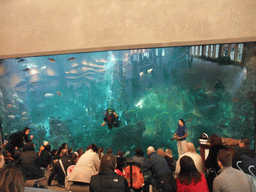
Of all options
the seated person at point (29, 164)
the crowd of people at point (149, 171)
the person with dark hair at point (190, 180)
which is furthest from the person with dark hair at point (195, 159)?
the seated person at point (29, 164)

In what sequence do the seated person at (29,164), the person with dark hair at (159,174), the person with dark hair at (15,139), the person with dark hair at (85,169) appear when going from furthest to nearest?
the person with dark hair at (15,139)
the seated person at (29,164)
the person with dark hair at (85,169)
the person with dark hair at (159,174)

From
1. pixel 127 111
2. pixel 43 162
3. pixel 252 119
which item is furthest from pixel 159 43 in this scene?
pixel 127 111

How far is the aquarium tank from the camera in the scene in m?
7.20

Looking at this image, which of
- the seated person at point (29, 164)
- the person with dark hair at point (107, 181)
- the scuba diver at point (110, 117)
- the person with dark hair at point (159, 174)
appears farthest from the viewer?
the scuba diver at point (110, 117)

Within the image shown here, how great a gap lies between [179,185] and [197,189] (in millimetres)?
218

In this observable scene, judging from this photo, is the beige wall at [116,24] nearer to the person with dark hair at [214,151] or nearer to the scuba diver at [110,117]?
the person with dark hair at [214,151]

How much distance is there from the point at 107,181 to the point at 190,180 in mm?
1031

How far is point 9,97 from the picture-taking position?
→ 8.08 metres

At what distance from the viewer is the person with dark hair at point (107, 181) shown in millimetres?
2338

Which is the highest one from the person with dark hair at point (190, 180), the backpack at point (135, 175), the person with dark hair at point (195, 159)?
the person with dark hair at point (190, 180)

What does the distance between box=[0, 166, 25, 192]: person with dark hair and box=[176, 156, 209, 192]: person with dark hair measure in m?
1.83

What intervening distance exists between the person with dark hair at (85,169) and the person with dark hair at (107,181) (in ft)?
4.34

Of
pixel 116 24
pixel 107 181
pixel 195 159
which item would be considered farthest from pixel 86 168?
pixel 116 24

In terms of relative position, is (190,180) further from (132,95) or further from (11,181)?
(132,95)
